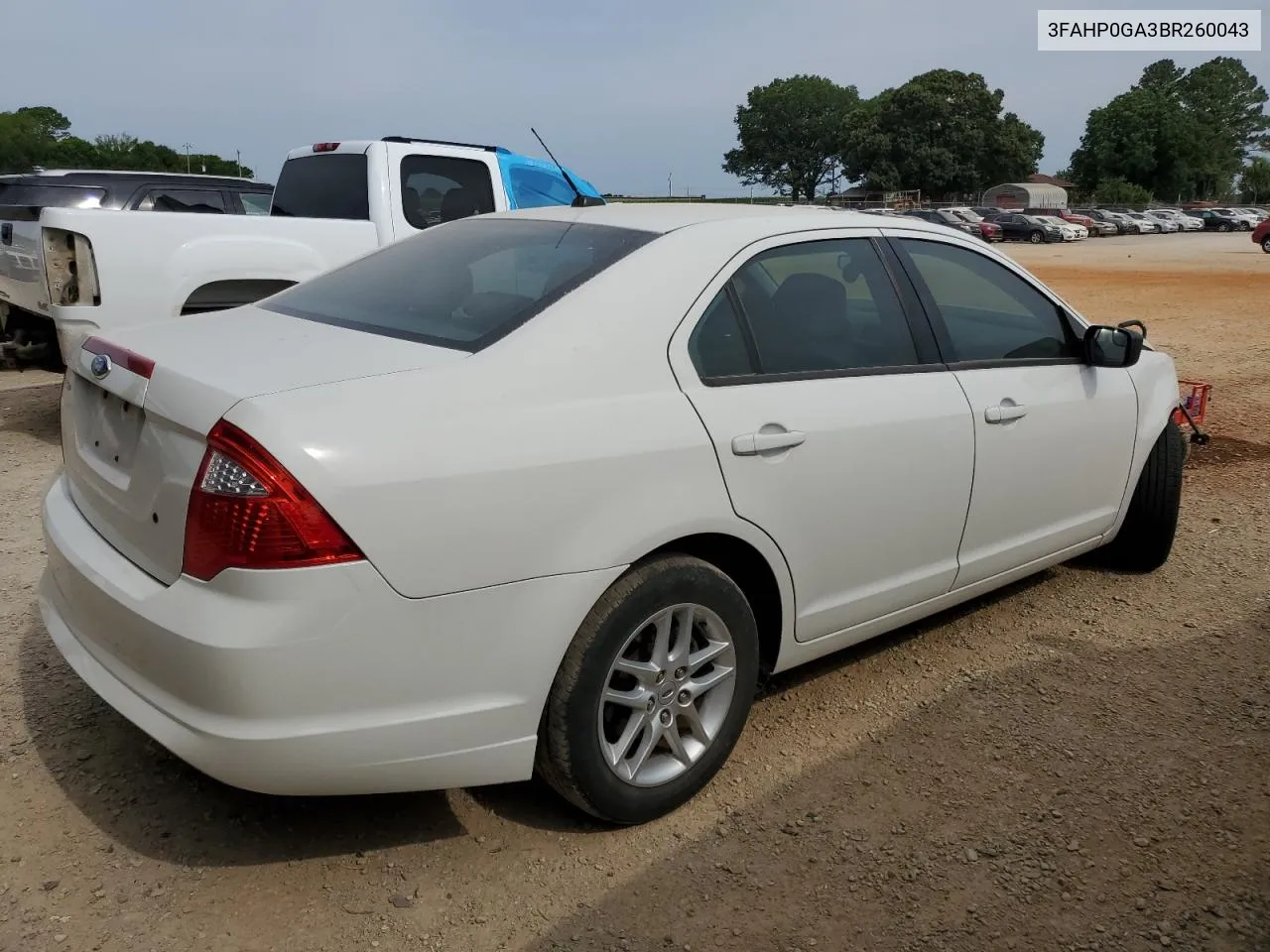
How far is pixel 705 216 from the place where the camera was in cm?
330

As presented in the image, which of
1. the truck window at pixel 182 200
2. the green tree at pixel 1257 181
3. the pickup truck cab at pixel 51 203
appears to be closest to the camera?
the pickup truck cab at pixel 51 203

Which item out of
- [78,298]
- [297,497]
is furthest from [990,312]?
[78,298]

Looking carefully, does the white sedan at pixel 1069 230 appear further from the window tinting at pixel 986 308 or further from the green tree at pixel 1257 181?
the green tree at pixel 1257 181

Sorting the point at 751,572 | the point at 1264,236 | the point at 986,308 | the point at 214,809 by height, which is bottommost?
the point at 1264,236

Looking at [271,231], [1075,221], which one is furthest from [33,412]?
[1075,221]

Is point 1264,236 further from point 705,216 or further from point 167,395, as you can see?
point 167,395

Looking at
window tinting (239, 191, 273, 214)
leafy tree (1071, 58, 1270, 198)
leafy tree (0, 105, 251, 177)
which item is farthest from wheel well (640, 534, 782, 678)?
leafy tree (1071, 58, 1270, 198)

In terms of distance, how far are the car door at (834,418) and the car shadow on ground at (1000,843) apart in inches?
19.4

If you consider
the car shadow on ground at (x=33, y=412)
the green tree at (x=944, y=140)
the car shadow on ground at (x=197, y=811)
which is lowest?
the car shadow on ground at (x=197, y=811)

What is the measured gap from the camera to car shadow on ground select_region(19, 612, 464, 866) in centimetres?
273

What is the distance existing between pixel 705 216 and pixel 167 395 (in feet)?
5.53

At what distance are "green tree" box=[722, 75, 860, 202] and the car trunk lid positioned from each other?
415ft

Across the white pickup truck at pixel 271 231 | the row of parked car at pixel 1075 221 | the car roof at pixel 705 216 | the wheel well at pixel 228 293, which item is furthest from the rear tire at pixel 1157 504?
the row of parked car at pixel 1075 221

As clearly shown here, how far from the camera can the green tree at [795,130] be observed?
12519 cm
